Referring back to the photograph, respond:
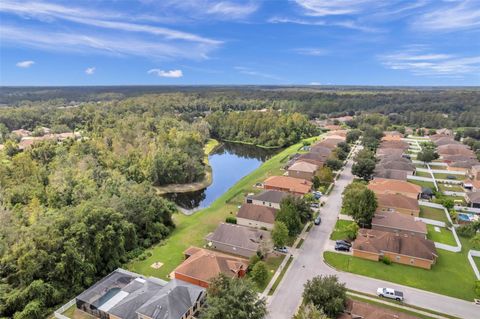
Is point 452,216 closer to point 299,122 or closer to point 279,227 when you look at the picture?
point 279,227

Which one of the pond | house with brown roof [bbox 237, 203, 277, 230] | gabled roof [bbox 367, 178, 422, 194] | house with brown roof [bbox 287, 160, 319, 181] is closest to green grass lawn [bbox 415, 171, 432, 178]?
gabled roof [bbox 367, 178, 422, 194]

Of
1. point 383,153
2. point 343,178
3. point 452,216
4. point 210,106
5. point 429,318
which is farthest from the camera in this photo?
point 210,106

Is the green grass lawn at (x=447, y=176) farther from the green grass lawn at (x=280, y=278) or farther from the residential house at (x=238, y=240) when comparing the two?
the green grass lawn at (x=280, y=278)

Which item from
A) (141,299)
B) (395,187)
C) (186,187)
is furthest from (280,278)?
(186,187)

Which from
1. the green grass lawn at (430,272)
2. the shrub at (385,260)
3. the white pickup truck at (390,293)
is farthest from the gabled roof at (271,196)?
the white pickup truck at (390,293)

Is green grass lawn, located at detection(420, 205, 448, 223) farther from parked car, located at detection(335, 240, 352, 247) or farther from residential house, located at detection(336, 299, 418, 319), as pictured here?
residential house, located at detection(336, 299, 418, 319)

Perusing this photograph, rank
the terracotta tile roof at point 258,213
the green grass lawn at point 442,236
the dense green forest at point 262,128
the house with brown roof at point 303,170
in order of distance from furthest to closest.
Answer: the dense green forest at point 262,128
the house with brown roof at point 303,170
the terracotta tile roof at point 258,213
the green grass lawn at point 442,236

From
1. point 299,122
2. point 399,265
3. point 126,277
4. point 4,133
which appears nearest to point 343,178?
point 399,265
